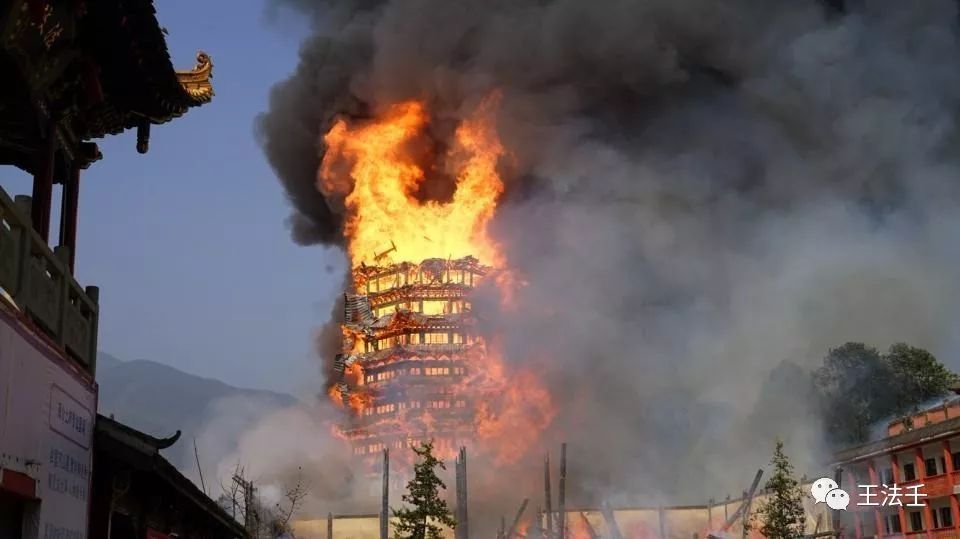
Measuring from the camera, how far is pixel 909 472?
4216 centimetres

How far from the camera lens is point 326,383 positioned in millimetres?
92875

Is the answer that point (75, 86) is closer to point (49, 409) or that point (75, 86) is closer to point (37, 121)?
point (37, 121)

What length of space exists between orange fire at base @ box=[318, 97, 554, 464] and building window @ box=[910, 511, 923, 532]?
3591 cm

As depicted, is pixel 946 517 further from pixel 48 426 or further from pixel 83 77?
pixel 48 426

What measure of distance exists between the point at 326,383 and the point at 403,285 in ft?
42.2

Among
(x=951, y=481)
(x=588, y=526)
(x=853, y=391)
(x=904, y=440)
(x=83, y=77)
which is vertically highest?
(x=853, y=391)

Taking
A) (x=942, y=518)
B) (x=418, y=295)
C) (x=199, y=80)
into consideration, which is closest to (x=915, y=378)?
(x=942, y=518)

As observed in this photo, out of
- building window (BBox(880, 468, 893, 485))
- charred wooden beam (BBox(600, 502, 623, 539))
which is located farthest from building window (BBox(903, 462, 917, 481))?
charred wooden beam (BBox(600, 502, 623, 539))

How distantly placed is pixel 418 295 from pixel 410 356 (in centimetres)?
573

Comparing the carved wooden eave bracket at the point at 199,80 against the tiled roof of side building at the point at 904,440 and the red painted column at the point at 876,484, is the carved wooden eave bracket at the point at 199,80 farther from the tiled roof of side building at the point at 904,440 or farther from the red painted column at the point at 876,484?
the red painted column at the point at 876,484

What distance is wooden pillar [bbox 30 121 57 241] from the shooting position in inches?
473

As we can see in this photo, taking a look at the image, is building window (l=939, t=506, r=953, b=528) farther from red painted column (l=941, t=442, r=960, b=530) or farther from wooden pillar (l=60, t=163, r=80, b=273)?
wooden pillar (l=60, t=163, r=80, b=273)

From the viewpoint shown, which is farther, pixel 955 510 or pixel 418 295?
pixel 418 295

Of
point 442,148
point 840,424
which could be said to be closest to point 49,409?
point 840,424
